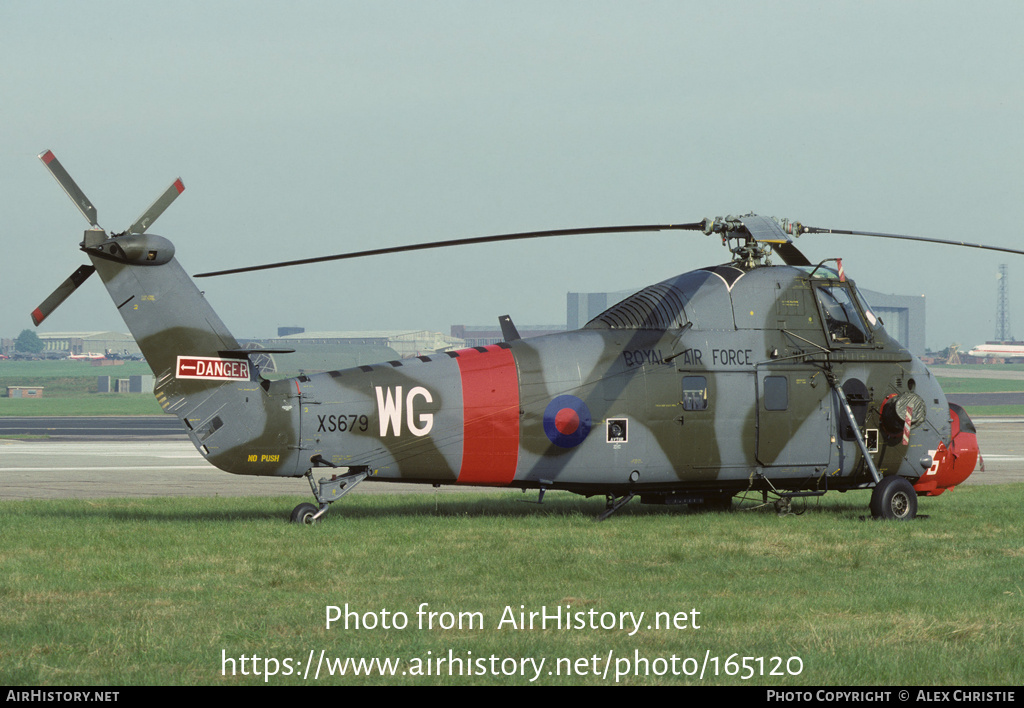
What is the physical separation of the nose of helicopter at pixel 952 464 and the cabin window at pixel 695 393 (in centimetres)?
478

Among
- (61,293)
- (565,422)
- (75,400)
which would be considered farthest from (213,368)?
(75,400)

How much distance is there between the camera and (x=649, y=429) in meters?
17.6

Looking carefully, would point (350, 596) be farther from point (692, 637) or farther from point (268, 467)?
point (268, 467)

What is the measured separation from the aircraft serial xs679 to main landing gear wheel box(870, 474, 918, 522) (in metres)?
0.03

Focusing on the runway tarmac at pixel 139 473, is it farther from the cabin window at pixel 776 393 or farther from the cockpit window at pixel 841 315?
the cockpit window at pixel 841 315

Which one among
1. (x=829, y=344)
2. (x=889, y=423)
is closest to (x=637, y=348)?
(x=829, y=344)

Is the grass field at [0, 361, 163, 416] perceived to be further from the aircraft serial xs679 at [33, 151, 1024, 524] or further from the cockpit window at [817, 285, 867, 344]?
the cockpit window at [817, 285, 867, 344]

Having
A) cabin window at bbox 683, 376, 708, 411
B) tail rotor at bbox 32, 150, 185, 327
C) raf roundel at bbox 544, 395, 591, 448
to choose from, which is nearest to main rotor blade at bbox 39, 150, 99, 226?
tail rotor at bbox 32, 150, 185, 327

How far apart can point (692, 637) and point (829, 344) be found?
10523mm

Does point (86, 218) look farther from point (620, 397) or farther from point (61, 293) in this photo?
point (620, 397)

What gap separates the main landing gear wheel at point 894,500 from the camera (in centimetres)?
1794

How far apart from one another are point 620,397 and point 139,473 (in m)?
17.8

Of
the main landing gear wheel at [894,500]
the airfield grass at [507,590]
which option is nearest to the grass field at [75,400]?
the airfield grass at [507,590]

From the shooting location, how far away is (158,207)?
1533 cm
